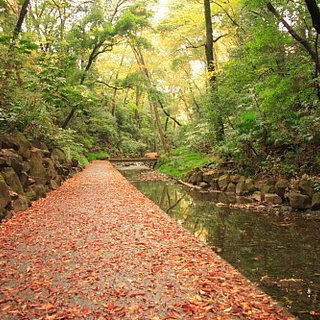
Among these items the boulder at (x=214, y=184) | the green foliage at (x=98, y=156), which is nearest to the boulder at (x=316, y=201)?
the boulder at (x=214, y=184)

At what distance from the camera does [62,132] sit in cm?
1201

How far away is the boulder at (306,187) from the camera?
7220 mm

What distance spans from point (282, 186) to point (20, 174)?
7.34m

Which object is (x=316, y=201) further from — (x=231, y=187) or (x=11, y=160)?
(x=11, y=160)

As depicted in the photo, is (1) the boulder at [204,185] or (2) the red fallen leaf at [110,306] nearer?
(2) the red fallen leaf at [110,306]

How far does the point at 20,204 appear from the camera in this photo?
6207 mm

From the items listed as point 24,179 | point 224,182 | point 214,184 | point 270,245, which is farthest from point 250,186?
point 24,179

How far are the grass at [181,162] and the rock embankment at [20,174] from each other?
7955 mm

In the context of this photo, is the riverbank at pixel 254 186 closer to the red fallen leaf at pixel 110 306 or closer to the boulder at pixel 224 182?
the boulder at pixel 224 182

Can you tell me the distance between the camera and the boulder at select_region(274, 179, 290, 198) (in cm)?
815

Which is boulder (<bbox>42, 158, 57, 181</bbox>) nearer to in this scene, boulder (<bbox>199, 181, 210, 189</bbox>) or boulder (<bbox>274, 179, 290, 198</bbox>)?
boulder (<bbox>199, 181, 210, 189</bbox>)

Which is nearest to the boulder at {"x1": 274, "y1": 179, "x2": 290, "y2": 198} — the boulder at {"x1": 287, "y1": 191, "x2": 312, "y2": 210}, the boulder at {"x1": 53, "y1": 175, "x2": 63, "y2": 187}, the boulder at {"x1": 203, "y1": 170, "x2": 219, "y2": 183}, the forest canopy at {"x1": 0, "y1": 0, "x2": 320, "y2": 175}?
the forest canopy at {"x1": 0, "y1": 0, "x2": 320, "y2": 175}

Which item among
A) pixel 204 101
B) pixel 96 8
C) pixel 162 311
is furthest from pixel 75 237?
pixel 96 8

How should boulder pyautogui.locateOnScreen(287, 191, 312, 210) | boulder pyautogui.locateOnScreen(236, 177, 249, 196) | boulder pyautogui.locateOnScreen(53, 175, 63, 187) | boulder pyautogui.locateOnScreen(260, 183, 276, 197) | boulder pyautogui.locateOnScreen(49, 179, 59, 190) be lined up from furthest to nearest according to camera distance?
boulder pyautogui.locateOnScreen(53, 175, 63, 187) < boulder pyautogui.locateOnScreen(236, 177, 249, 196) < boulder pyautogui.locateOnScreen(49, 179, 59, 190) < boulder pyautogui.locateOnScreen(260, 183, 276, 197) < boulder pyautogui.locateOnScreen(287, 191, 312, 210)
